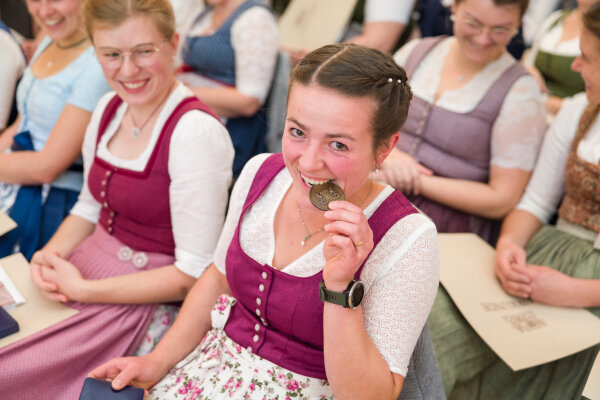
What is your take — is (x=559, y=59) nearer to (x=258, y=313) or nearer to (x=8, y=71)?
(x=258, y=313)

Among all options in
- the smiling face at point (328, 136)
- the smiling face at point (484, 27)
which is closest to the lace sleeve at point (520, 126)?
the smiling face at point (484, 27)

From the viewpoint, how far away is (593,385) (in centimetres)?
114

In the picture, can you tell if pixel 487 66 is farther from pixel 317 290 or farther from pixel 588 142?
pixel 317 290

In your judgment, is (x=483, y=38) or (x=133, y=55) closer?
(x=133, y=55)

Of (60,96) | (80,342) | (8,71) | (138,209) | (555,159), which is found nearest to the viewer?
(80,342)

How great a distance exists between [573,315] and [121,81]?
4.52 feet

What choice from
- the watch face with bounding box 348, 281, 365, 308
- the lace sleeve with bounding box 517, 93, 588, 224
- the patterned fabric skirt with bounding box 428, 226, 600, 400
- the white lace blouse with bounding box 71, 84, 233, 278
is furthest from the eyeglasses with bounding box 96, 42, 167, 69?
the lace sleeve with bounding box 517, 93, 588, 224

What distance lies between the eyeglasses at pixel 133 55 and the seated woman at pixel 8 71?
95 centimetres

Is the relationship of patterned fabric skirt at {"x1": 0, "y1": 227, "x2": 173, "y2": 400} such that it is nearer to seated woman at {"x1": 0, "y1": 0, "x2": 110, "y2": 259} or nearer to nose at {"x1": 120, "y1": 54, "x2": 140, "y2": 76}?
seated woman at {"x1": 0, "y1": 0, "x2": 110, "y2": 259}

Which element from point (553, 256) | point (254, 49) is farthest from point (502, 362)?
point (254, 49)

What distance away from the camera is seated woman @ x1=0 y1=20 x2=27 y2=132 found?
2289mm

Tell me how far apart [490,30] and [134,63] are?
45.6 inches

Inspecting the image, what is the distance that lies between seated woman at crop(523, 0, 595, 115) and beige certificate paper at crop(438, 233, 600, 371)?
110 cm

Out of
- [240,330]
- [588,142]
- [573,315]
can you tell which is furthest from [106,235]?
[588,142]
